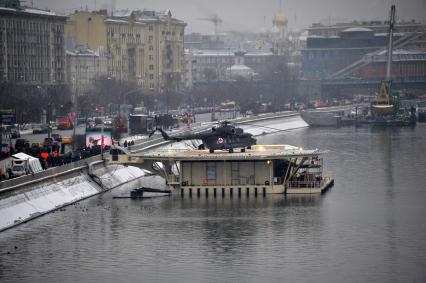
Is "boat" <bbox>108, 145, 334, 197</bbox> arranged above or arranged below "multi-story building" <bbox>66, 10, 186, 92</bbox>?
below

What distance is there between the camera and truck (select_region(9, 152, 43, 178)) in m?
60.6

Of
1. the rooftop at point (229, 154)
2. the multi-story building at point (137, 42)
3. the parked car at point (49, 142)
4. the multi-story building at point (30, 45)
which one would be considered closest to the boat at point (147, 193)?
the rooftop at point (229, 154)

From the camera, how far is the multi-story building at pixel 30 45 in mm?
122000

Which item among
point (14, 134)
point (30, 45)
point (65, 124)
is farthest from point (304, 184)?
point (30, 45)

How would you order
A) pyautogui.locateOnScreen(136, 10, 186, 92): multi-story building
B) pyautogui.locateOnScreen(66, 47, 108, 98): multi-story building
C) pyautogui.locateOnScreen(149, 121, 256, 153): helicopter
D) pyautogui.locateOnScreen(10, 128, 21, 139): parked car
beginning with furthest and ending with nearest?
pyautogui.locateOnScreen(136, 10, 186, 92): multi-story building
pyautogui.locateOnScreen(66, 47, 108, 98): multi-story building
pyautogui.locateOnScreen(10, 128, 21, 139): parked car
pyautogui.locateOnScreen(149, 121, 256, 153): helicopter

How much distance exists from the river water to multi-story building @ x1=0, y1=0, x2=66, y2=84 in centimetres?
5798

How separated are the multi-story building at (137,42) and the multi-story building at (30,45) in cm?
Result: 1838

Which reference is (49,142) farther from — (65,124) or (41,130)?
(65,124)

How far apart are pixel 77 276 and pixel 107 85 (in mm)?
90982

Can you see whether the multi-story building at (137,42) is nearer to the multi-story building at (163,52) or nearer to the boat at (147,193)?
the multi-story building at (163,52)

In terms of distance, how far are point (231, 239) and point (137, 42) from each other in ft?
368

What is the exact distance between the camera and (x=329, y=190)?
65.1 meters

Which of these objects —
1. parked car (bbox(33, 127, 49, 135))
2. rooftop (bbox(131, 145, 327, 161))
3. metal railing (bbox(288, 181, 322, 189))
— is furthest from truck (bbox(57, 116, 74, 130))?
metal railing (bbox(288, 181, 322, 189))

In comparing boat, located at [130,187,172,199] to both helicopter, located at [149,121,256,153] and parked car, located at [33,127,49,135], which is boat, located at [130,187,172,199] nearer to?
helicopter, located at [149,121,256,153]
